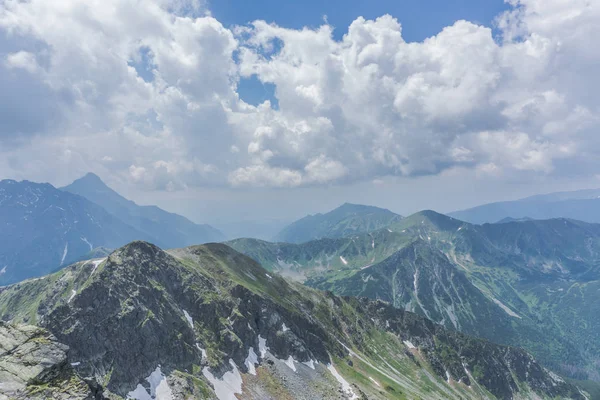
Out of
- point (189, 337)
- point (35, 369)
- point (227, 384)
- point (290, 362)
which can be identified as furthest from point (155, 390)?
point (35, 369)

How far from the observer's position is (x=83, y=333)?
10062 centimetres

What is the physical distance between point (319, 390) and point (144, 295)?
74.2 meters

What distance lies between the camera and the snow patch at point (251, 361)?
128m

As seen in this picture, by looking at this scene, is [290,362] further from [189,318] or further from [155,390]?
[155,390]

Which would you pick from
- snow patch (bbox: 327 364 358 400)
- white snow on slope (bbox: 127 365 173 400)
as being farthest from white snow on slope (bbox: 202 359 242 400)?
snow patch (bbox: 327 364 358 400)

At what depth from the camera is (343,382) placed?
150 m

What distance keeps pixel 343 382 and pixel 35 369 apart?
464 feet

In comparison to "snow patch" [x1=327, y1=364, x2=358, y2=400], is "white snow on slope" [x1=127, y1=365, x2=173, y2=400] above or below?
above

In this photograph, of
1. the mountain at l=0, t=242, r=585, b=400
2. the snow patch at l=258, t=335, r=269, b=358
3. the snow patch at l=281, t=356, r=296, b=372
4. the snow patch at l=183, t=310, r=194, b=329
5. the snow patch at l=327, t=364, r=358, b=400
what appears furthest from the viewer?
the snow patch at l=281, t=356, r=296, b=372

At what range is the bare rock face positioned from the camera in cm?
2833

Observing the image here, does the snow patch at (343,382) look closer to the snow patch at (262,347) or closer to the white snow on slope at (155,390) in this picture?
the snow patch at (262,347)

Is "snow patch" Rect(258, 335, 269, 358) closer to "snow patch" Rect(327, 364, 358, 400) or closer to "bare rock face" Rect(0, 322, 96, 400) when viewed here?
"snow patch" Rect(327, 364, 358, 400)

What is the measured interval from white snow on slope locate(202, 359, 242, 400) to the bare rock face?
85.8 metres

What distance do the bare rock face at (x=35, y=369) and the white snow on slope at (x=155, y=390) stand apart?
6974 cm
